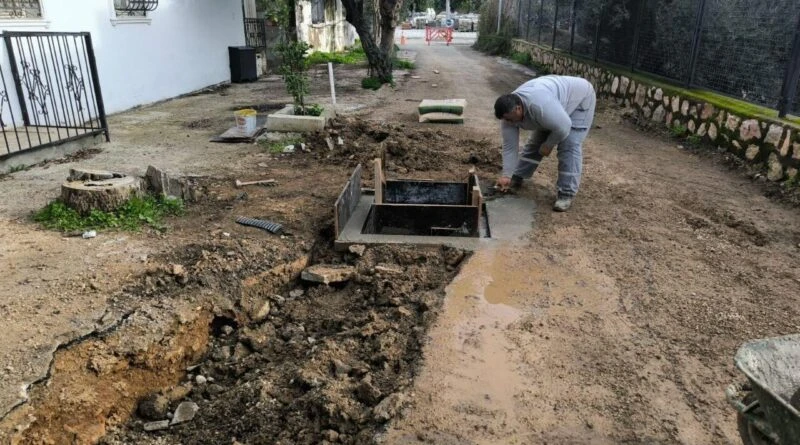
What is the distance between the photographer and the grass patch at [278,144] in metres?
7.07

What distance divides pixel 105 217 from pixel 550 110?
3.75m

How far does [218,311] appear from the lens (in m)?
3.69

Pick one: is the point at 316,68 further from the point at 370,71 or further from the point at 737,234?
the point at 737,234

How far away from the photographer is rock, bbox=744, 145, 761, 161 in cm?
615

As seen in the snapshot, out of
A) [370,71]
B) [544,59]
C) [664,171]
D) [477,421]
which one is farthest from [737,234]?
[544,59]

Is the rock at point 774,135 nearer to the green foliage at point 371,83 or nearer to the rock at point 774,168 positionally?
the rock at point 774,168

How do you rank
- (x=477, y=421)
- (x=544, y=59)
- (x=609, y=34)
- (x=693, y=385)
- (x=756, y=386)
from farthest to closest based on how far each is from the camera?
(x=544, y=59) → (x=609, y=34) → (x=693, y=385) → (x=477, y=421) → (x=756, y=386)

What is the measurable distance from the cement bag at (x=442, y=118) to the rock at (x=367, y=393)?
662 centimetres

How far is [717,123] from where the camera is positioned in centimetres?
686

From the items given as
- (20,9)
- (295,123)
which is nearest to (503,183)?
(295,123)

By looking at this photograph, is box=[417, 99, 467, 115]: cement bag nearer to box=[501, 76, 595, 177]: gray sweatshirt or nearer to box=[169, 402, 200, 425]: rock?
box=[501, 76, 595, 177]: gray sweatshirt

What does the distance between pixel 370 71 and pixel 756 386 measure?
12.6 metres

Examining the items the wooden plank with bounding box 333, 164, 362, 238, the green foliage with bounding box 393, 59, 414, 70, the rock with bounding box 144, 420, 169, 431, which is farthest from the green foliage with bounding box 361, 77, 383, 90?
the rock with bounding box 144, 420, 169, 431

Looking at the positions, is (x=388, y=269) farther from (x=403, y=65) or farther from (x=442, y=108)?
(x=403, y=65)
